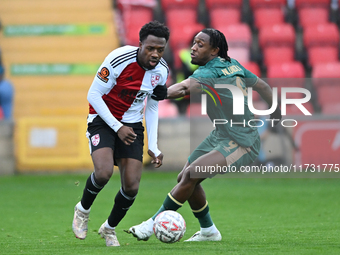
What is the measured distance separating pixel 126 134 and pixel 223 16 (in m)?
11.8

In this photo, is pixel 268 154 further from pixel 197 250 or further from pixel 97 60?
pixel 197 250

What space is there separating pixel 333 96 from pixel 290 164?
6.69 ft

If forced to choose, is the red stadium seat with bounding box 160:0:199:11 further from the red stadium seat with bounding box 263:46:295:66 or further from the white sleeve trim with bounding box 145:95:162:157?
the white sleeve trim with bounding box 145:95:162:157

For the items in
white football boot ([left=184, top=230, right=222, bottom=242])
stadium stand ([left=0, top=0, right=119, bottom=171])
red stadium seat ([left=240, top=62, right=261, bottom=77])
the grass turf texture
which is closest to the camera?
the grass turf texture

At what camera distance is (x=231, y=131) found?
526 centimetres

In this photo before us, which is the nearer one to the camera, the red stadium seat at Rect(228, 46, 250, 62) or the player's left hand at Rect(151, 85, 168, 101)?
the player's left hand at Rect(151, 85, 168, 101)

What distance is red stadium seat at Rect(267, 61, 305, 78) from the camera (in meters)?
13.7

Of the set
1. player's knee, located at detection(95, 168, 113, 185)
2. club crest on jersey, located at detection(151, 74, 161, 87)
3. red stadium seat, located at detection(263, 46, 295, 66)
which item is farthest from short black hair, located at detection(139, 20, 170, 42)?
red stadium seat, located at detection(263, 46, 295, 66)

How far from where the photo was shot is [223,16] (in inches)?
631

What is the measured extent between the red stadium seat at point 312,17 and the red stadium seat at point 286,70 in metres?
2.13

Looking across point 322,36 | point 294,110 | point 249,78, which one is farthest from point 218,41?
point 322,36

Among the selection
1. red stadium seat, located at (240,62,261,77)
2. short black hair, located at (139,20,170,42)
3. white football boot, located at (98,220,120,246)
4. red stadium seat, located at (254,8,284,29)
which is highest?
short black hair, located at (139,20,170,42)

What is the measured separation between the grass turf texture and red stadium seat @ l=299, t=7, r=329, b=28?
20.7 ft

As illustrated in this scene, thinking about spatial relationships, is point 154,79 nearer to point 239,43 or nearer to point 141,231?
point 141,231
